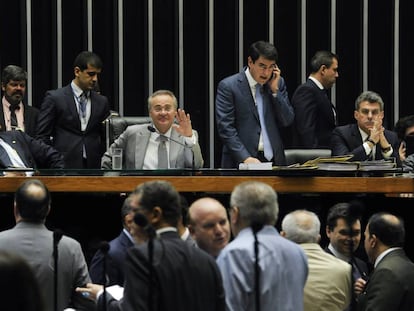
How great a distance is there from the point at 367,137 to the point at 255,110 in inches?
30.8

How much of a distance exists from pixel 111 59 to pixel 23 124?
2.03 metres

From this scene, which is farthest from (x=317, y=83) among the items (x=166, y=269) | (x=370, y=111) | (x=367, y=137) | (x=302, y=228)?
(x=166, y=269)

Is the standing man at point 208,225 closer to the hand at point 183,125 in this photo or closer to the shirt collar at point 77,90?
the hand at point 183,125

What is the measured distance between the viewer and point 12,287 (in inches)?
96.0

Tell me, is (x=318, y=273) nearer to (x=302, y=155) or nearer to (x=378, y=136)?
(x=302, y=155)

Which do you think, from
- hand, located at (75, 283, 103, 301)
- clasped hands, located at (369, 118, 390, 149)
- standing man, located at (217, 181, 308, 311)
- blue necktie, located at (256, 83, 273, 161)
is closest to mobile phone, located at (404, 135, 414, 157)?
clasped hands, located at (369, 118, 390, 149)

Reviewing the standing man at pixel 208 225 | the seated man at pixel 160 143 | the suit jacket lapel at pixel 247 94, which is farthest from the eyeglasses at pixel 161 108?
the standing man at pixel 208 225

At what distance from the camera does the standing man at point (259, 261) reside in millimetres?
4676

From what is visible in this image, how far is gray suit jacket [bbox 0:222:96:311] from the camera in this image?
535 centimetres

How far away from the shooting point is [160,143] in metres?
7.57

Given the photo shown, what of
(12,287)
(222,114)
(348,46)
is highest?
(348,46)

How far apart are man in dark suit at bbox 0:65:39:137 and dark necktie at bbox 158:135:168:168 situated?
4.29 ft

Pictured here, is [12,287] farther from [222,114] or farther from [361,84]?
[361,84]

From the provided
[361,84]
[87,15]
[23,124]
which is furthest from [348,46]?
[23,124]
